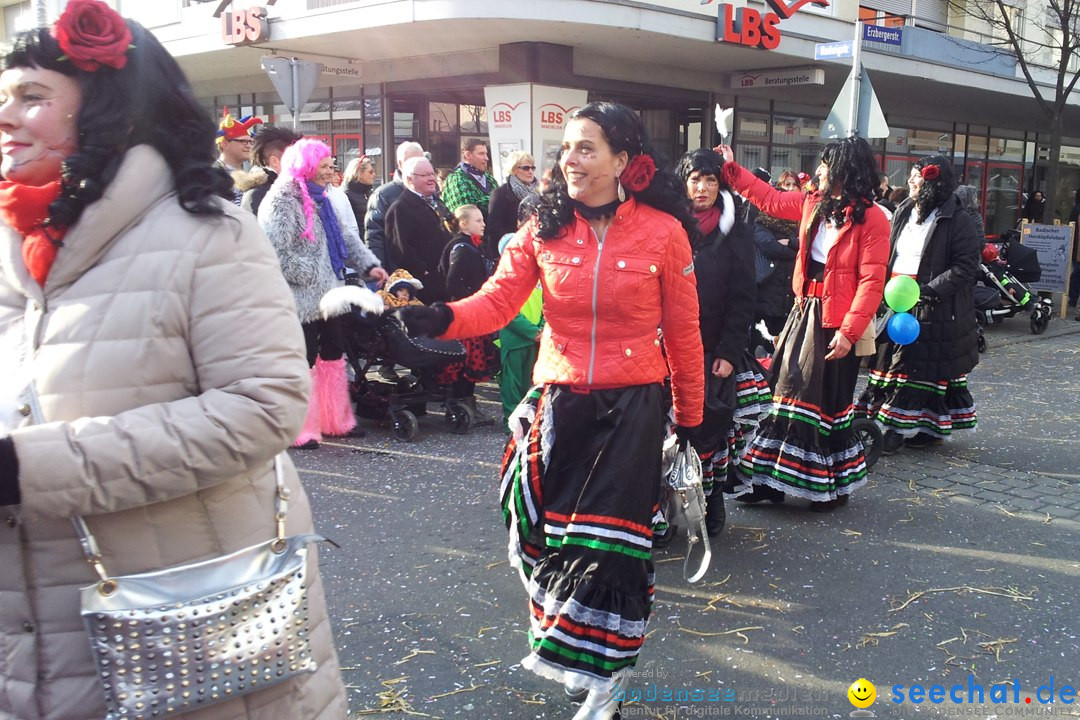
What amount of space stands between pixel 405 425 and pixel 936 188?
4147mm

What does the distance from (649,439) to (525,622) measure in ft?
3.85

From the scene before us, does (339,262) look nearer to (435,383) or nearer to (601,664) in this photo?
(435,383)

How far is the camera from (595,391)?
3.26 meters

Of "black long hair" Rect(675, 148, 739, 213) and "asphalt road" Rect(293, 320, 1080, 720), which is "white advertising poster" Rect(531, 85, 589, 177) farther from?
"black long hair" Rect(675, 148, 739, 213)

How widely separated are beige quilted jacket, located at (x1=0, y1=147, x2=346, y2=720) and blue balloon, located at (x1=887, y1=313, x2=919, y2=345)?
18.6ft

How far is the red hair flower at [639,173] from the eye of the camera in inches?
128

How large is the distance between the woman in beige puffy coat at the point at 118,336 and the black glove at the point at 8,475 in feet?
0.35

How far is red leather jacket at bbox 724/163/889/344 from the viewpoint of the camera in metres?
5.13

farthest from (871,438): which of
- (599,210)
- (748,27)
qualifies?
(748,27)

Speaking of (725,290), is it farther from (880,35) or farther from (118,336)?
(880,35)

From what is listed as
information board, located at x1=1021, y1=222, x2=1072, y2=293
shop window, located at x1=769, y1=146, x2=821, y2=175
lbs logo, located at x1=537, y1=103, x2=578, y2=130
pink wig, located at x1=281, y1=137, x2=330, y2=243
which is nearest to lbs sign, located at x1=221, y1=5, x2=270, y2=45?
lbs logo, located at x1=537, y1=103, x2=578, y2=130

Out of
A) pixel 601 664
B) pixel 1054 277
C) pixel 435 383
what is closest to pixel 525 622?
pixel 601 664

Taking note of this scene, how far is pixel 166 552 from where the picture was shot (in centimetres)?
172

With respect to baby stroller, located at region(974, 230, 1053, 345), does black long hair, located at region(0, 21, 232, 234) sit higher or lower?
higher
